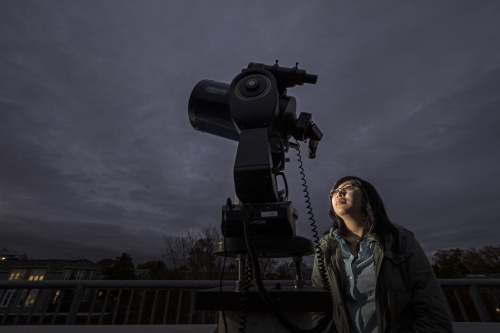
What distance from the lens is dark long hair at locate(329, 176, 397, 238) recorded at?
6.22 ft

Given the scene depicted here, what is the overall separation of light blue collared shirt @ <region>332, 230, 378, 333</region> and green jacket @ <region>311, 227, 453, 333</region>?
0.06m

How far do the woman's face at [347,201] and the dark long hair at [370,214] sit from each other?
6 centimetres

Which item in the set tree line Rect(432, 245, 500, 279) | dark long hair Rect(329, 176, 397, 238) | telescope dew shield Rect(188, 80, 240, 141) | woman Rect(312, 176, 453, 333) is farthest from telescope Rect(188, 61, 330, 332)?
tree line Rect(432, 245, 500, 279)

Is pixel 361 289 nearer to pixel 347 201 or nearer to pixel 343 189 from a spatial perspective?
pixel 347 201

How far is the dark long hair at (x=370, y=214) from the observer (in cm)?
190

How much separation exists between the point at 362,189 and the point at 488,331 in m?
2.38

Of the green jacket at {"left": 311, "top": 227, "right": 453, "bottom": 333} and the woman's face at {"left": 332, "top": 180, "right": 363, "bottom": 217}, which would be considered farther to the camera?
the woman's face at {"left": 332, "top": 180, "right": 363, "bottom": 217}

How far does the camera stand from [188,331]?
248cm

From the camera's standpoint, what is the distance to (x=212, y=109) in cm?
225

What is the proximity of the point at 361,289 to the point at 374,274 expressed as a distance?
0.15 meters

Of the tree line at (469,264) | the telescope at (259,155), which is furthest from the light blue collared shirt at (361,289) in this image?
the tree line at (469,264)

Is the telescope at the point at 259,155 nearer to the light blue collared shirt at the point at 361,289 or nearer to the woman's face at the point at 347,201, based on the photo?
the woman's face at the point at 347,201

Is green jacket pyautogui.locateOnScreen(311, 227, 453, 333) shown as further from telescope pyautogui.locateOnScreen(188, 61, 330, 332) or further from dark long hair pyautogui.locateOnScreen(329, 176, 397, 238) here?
telescope pyautogui.locateOnScreen(188, 61, 330, 332)

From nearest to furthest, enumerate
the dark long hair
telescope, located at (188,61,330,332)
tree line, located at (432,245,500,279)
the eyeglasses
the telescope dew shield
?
telescope, located at (188,61,330,332)
the dark long hair
the eyeglasses
the telescope dew shield
tree line, located at (432,245,500,279)
